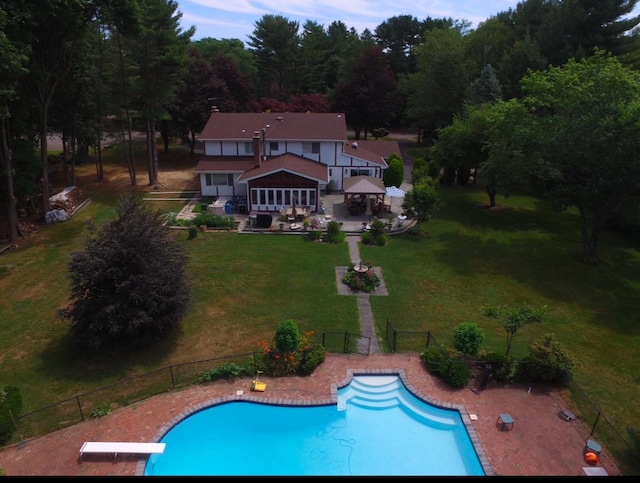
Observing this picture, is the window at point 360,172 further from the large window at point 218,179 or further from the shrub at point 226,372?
the shrub at point 226,372

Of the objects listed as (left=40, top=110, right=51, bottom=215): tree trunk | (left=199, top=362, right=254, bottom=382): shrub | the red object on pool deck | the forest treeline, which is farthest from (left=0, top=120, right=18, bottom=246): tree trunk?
the red object on pool deck

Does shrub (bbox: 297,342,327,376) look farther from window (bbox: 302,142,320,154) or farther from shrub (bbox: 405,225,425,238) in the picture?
window (bbox: 302,142,320,154)

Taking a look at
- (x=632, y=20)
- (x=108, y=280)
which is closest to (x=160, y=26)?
(x=108, y=280)

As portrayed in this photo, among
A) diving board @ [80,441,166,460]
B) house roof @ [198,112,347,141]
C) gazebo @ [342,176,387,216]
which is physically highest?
house roof @ [198,112,347,141]

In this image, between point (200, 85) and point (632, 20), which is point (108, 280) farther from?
point (632, 20)

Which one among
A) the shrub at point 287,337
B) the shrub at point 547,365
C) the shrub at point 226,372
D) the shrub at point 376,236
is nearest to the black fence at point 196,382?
the shrub at point 226,372

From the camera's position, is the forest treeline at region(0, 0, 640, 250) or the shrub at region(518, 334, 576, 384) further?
the forest treeline at region(0, 0, 640, 250)
